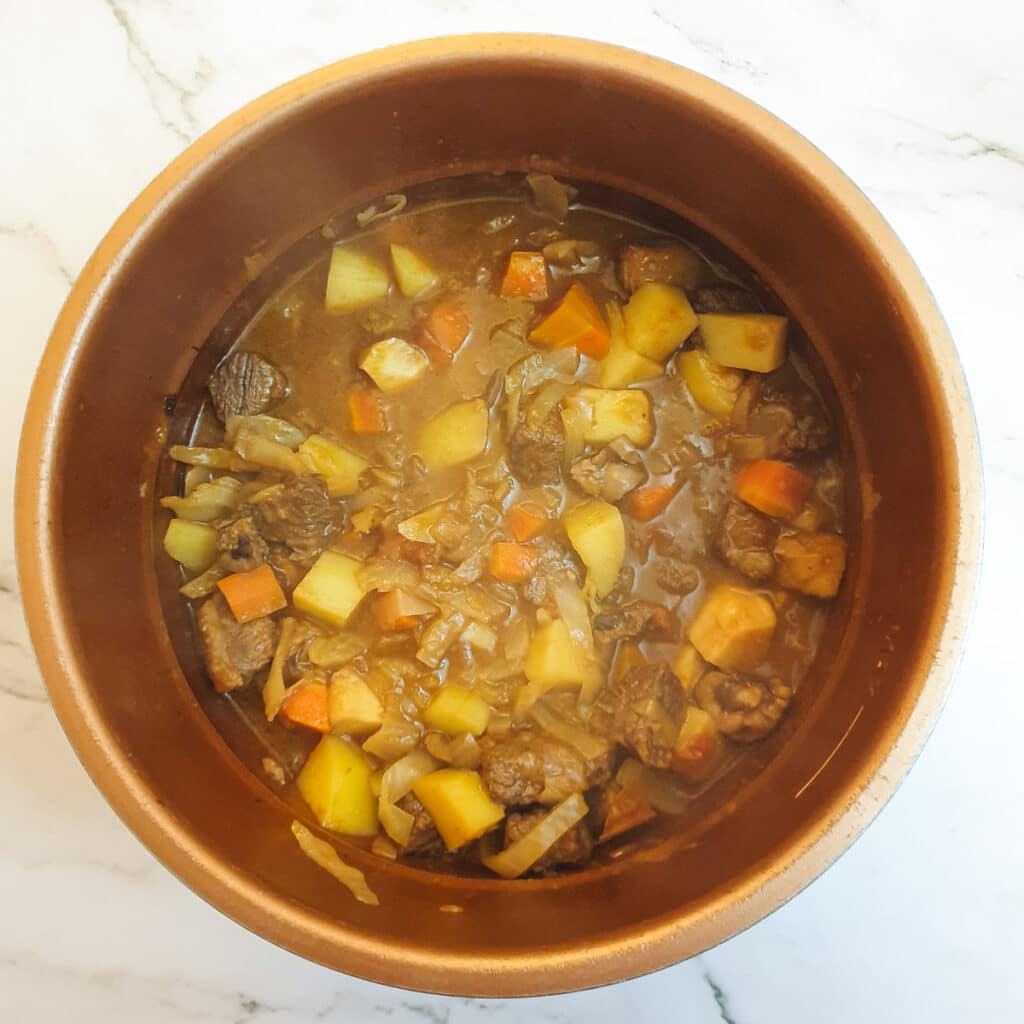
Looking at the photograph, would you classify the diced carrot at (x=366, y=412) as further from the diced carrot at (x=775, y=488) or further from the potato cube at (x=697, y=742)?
the potato cube at (x=697, y=742)

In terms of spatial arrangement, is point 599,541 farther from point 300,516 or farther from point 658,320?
point 300,516

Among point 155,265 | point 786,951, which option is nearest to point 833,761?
point 786,951

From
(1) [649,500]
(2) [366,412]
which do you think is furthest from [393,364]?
(1) [649,500]

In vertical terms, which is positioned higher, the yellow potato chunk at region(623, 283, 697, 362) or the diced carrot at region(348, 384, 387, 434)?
the yellow potato chunk at region(623, 283, 697, 362)

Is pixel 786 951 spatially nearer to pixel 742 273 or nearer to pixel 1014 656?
pixel 1014 656

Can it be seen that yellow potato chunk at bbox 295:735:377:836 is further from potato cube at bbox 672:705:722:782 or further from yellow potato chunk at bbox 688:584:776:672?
yellow potato chunk at bbox 688:584:776:672

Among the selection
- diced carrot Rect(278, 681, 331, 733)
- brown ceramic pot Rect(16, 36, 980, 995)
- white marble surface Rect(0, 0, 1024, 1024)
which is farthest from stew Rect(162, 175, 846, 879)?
white marble surface Rect(0, 0, 1024, 1024)
